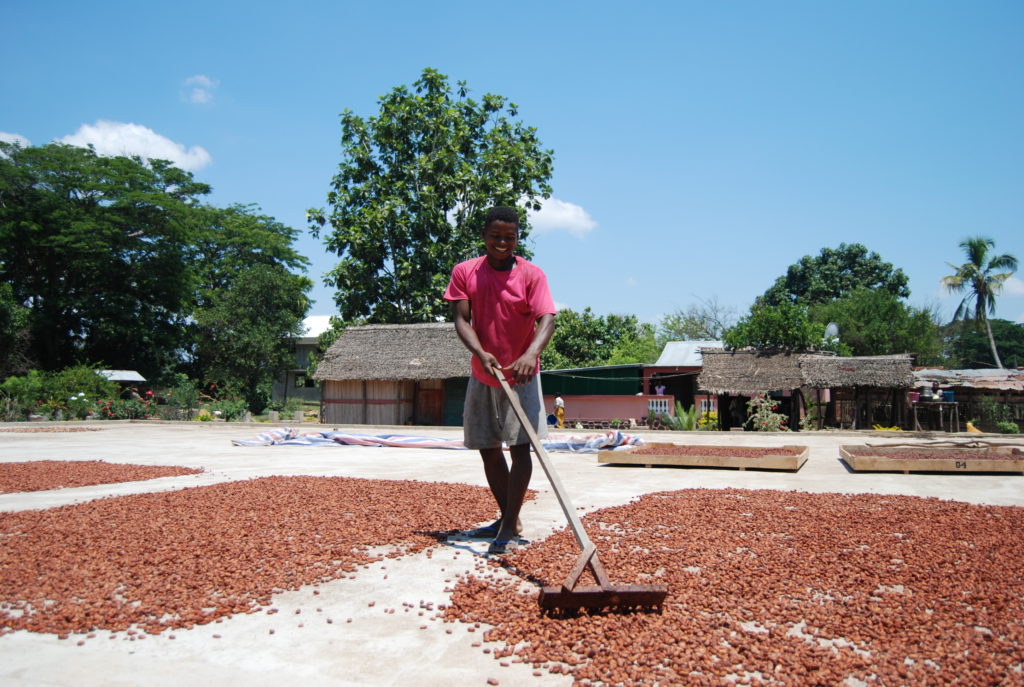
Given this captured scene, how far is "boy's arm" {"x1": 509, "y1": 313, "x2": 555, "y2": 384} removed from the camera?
346cm

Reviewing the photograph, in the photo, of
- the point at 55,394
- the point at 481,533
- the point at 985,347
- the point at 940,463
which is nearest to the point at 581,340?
the point at 55,394

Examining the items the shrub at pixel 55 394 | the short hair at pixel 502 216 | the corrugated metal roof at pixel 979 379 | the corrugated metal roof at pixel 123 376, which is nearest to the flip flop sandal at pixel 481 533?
the short hair at pixel 502 216

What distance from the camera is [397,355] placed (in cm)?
2367

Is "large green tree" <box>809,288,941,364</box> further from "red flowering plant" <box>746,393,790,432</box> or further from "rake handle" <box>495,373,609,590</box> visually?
"rake handle" <box>495,373,609,590</box>

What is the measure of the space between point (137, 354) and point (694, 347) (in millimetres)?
25034

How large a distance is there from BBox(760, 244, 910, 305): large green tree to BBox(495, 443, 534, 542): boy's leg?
41895 mm

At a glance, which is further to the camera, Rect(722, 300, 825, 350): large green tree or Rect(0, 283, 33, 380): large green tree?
Rect(0, 283, 33, 380): large green tree

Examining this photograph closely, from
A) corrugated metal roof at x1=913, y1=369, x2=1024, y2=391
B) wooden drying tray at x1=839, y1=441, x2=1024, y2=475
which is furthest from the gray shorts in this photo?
corrugated metal roof at x1=913, y1=369, x2=1024, y2=391

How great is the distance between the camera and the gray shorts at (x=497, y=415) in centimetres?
367

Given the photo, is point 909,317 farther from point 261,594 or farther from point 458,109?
point 261,594

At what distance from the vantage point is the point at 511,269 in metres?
3.79

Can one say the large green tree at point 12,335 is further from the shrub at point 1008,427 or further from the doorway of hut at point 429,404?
the shrub at point 1008,427

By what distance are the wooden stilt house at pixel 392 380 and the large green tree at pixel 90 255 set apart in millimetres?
11891

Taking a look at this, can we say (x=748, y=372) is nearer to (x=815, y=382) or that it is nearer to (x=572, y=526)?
(x=815, y=382)
